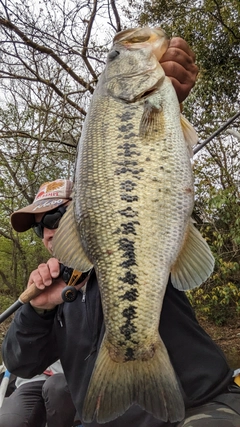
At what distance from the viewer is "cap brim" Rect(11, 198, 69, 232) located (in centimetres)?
249

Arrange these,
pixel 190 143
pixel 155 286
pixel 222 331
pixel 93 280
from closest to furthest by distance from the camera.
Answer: pixel 155 286
pixel 190 143
pixel 93 280
pixel 222 331

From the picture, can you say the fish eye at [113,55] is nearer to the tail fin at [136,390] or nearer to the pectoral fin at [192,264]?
the pectoral fin at [192,264]

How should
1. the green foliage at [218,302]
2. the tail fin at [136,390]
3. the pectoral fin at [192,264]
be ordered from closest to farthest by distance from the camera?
the tail fin at [136,390] → the pectoral fin at [192,264] → the green foliage at [218,302]

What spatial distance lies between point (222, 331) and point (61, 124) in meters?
5.71

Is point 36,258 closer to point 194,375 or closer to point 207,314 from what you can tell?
point 207,314

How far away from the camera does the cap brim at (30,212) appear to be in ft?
8.16

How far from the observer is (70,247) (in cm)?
151

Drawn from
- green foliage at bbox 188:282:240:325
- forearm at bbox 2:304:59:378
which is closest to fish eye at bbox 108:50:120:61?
forearm at bbox 2:304:59:378

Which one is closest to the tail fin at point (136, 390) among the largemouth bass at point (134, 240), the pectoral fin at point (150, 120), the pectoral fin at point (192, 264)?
the largemouth bass at point (134, 240)

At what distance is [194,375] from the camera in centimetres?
187

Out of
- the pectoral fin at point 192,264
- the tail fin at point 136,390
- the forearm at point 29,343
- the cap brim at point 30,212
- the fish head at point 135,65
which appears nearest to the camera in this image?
the tail fin at point 136,390

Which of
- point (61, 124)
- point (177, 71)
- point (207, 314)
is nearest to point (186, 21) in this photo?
point (61, 124)

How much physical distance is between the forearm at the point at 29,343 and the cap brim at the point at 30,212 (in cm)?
62

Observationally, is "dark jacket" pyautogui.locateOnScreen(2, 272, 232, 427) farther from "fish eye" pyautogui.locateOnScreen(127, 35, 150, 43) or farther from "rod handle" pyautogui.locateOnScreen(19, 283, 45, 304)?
"fish eye" pyautogui.locateOnScreen(127, 35, 150, 43)
